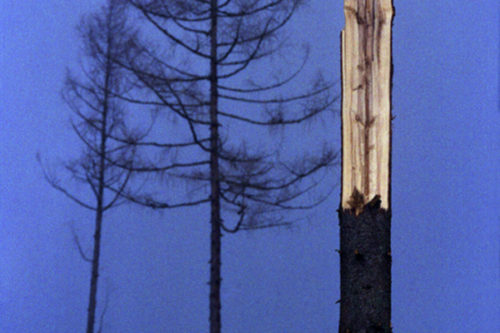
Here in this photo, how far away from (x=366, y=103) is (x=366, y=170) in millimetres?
399

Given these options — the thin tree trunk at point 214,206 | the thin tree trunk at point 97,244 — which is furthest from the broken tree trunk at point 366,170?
the thin tree trunk at point 97,244

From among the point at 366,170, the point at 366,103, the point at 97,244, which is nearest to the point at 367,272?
the point at 366,170

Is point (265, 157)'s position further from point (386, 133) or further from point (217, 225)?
point (386, 133)

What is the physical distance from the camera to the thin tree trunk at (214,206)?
5.85 m

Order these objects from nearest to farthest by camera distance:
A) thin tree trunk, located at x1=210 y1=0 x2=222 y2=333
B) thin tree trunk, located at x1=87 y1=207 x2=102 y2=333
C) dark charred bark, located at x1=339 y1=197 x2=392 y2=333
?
dark charred bark, located at x1=339 y1=197 x2=392 y2=333 → thin tree trunk, located at x1=210 y1=0 x2=222 y2=333 → thin tree trunk, located at x1=87 y1=207 x2=102 y2=333

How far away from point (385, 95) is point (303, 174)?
300cm

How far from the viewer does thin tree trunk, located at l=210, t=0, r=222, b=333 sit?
585 centimetres

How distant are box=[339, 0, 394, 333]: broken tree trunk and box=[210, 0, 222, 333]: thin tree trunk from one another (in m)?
2.81

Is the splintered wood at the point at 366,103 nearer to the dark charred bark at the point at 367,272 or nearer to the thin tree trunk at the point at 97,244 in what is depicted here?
the dark charred bark at the point at 367,272

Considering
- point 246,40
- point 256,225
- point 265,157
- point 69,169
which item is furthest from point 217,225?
point 69,169

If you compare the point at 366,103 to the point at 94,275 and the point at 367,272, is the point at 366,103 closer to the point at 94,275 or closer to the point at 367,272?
the point at 367,272

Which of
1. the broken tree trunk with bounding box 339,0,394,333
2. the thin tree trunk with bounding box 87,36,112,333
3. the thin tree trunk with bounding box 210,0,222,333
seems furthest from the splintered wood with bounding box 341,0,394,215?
the thin tree trunk with bounding box 87,36,112,333

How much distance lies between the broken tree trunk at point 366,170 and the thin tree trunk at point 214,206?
2808mm

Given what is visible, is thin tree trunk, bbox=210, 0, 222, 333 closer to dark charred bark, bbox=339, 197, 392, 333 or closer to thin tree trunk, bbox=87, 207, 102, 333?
thin tree trunk, bbox=87, 207, 102, 333
